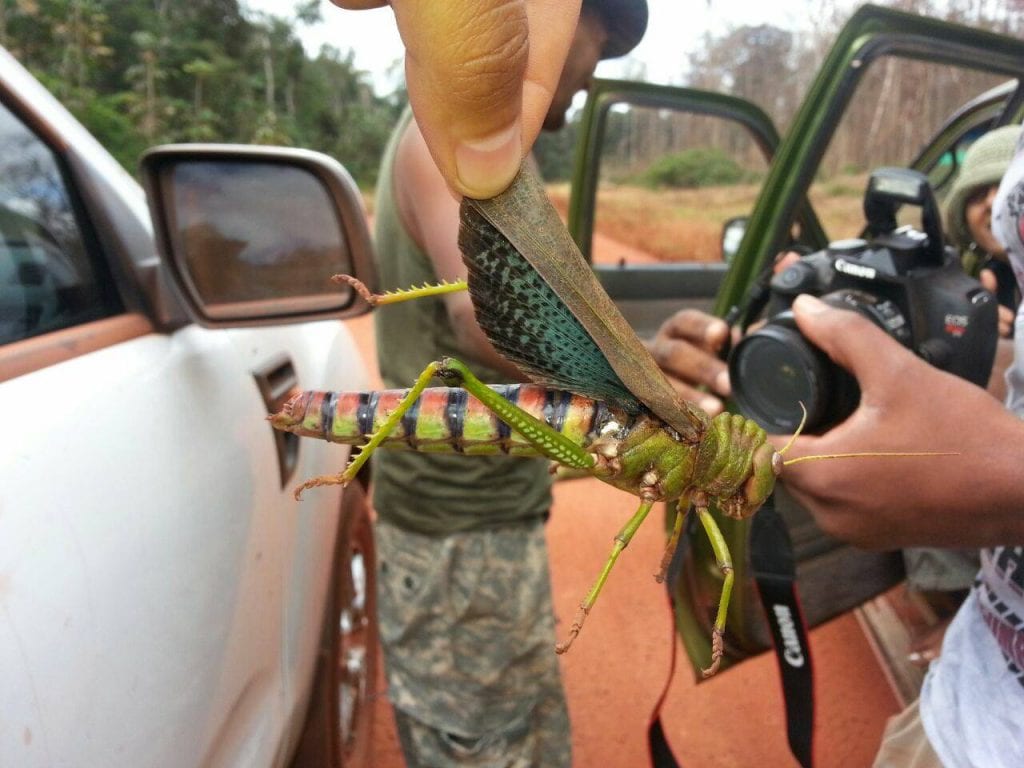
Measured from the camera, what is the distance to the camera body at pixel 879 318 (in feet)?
4.46

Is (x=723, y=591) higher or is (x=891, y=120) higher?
(x=891, y=120)

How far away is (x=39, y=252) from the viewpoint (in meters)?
1.25

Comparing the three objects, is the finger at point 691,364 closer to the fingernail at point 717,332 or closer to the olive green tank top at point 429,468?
the fingernail at point 717,332

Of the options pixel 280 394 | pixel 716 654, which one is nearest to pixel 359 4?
pixel 716 654

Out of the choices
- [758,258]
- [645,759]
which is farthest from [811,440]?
[645,759]

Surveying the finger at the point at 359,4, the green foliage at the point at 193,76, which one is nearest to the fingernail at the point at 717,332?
the finger at the point at 359,4

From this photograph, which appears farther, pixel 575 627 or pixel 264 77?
pixel 264 77

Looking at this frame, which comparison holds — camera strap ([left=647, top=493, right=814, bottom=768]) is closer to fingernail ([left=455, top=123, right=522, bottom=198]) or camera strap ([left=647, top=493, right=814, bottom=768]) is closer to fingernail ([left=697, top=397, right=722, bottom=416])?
fingernail ([left=697, top=397, right=722, bottom=416])

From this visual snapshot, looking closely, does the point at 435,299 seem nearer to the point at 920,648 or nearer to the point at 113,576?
the point at 113,576

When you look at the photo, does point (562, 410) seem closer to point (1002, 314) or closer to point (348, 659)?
point (348, 659)

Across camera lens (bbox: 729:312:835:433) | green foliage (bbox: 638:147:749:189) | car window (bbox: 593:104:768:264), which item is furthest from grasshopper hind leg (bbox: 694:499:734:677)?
green foliage (bbox: 638:147:749:189)

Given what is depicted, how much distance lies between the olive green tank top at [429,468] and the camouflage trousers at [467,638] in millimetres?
63

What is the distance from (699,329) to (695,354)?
0.21 ft

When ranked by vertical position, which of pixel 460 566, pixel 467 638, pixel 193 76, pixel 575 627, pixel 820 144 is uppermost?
pixel 193 76
